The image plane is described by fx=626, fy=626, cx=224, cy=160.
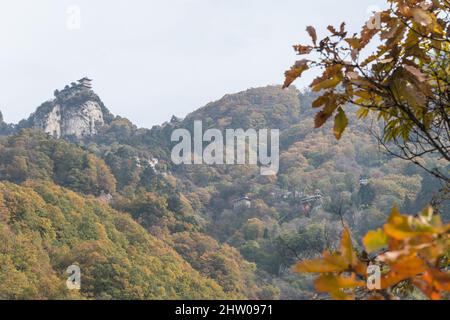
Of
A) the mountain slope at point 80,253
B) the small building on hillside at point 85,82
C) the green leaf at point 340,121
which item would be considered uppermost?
the small building on hillside at point 85,82

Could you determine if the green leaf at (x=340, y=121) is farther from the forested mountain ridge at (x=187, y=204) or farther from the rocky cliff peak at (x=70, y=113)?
the rocky cliff peak at (x=70, y=113)

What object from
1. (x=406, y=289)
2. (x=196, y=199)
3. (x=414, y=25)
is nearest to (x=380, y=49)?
(x=414, y=25)

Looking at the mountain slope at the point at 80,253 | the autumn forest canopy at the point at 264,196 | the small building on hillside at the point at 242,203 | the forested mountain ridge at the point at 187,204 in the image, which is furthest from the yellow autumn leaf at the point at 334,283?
the small building on hillside at the point at 242,203

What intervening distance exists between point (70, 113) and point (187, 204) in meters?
19.4

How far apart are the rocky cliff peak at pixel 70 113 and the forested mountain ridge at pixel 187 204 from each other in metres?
0.68

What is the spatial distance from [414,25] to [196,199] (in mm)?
42483

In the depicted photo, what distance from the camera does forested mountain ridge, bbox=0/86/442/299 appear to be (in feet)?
68.6

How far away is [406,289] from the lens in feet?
5.56

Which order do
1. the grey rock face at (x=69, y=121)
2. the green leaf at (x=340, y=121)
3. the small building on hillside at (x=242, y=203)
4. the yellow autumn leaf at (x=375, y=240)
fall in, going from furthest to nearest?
1. the grey rock face at (x=69, y=121)
2. the small building on hillside at (x=242, y=203)
3. the green leaf at (x=340, y=121)
4. the yellow autumn leaf at (x=375, y=240)

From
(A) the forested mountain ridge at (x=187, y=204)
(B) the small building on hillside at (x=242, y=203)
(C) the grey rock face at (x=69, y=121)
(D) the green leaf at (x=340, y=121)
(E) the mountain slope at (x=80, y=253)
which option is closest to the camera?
(D) the green leaf at (x=340, y=121)

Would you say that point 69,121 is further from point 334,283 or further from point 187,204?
point 334,283

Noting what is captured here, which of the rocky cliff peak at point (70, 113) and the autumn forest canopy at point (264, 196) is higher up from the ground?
the rocky cliff peak at point (70, 113)

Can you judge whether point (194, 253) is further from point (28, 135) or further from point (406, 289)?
point (406, 289)

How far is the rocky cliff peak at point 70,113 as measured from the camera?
52969mm
